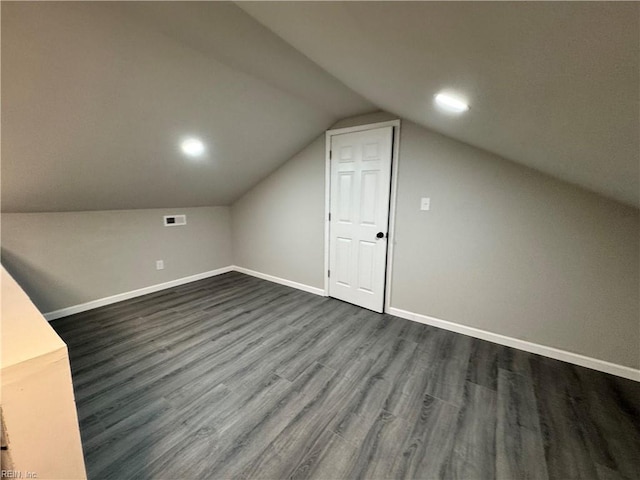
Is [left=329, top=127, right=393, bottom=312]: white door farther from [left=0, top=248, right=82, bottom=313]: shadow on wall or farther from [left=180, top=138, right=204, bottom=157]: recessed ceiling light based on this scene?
[left=0, top=248, right=82, bottom=313]: shadow on wall

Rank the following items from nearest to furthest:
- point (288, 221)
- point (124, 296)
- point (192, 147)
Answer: point (192, 147)
point (124, 296)
point (288, 221)

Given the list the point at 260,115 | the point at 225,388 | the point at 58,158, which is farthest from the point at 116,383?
the point at 260,115

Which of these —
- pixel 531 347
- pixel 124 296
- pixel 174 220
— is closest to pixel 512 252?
pixel 531 347

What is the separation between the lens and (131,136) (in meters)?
2.26

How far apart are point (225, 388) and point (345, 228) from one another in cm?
205

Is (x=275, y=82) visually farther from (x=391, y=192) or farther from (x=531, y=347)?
(x=531, y=347)

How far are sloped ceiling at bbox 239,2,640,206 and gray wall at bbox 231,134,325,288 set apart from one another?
1879 millimetres

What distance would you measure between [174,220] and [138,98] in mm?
2188

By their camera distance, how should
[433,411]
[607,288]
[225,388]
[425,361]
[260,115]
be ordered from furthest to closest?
[260,115], [425,361], [607,288], [225,388], [433,411]

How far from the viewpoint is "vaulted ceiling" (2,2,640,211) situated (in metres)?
0.71

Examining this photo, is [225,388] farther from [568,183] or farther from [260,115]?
[568,183]

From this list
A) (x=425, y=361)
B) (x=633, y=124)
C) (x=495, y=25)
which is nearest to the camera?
(x=495, y=25)

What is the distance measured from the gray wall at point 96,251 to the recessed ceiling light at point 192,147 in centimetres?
134

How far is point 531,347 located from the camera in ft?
7.77
